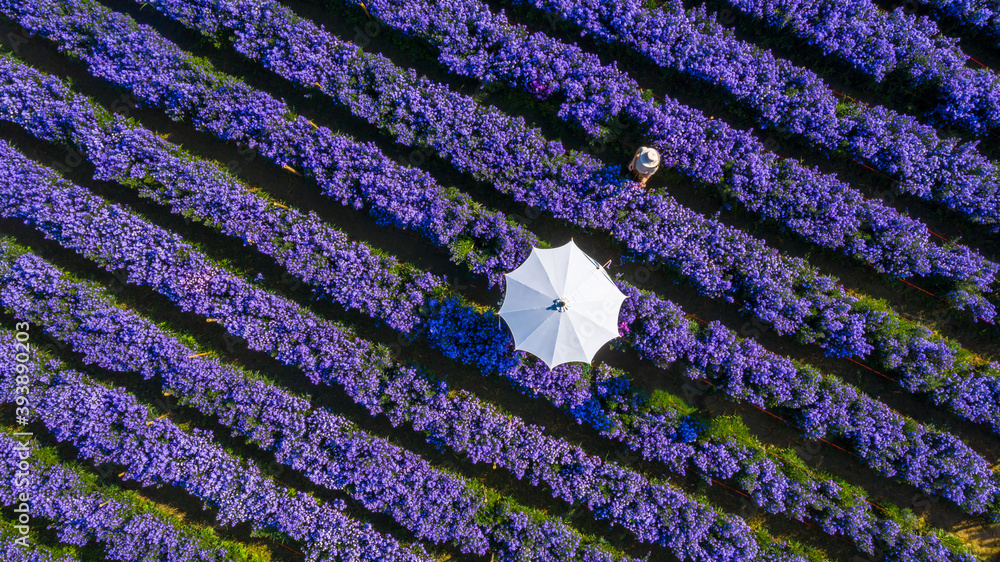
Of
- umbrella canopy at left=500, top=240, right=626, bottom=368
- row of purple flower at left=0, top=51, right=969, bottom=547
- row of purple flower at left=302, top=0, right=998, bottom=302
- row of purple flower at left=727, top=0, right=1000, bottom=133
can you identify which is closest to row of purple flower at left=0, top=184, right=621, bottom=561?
row of purple flower at left=0, top=51, right=969, bottom=547

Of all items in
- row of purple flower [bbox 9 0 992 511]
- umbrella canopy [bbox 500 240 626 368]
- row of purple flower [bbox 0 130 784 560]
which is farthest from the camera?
row of purple flower [bbox 0 130 784 560]

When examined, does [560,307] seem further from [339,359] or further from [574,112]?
[339,359]

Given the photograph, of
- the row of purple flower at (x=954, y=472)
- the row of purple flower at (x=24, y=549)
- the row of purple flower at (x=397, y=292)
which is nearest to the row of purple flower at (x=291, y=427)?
the row of purple flower at (x=397, y=292)

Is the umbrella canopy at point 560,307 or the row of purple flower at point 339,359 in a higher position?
the umbrella canopy at point 560,307

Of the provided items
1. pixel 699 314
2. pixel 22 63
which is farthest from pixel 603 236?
pixel 22 63

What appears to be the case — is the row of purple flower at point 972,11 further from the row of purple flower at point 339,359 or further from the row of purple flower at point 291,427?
the row of purple flower at point 291,427

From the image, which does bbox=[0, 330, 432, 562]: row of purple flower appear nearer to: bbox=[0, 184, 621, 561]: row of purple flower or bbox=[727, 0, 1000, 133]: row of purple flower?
bbox=[0, 184, 621, 561]: row of purple flower

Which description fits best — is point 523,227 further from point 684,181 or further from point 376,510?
point 376,510
